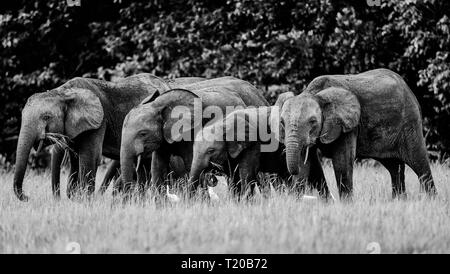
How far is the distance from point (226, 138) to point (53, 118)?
218cm

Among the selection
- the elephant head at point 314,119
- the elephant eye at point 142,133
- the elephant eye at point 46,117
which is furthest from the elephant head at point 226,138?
the elephant eye at point 46,117

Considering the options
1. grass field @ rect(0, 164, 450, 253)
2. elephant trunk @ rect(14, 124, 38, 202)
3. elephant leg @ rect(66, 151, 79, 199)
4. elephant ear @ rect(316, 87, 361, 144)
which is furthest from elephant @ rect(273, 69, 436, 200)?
elephant leg @ rect(66, 151, 79, 199)

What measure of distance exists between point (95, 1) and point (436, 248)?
14556mm

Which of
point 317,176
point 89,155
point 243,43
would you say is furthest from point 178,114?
point 243,43

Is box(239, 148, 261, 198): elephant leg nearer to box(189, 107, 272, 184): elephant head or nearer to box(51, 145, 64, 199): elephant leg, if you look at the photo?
box(189, 107, 272, 184): elephant head

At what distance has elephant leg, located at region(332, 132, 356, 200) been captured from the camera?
10.5 meters

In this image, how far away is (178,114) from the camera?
10859 mm

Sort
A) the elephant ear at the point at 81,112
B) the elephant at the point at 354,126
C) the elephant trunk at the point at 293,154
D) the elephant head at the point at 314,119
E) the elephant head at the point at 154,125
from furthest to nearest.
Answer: the elephant ear at the point at 81,112 → the elephant head at the point at 154,125 → the elephant at the point at 354,126 → the elephant head at the point at 314,119 → the elephant trunk at the point at 293,154

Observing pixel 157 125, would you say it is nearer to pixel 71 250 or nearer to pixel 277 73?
pixel 71 250

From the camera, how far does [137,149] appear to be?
420 inches

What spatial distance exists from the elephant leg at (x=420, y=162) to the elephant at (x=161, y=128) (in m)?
2.17

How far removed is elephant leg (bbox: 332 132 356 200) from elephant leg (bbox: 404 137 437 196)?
1013mm

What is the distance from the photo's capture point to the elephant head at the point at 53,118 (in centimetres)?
1063

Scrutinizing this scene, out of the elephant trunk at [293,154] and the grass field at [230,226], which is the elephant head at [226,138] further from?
the elephant trunk at [293,154]
